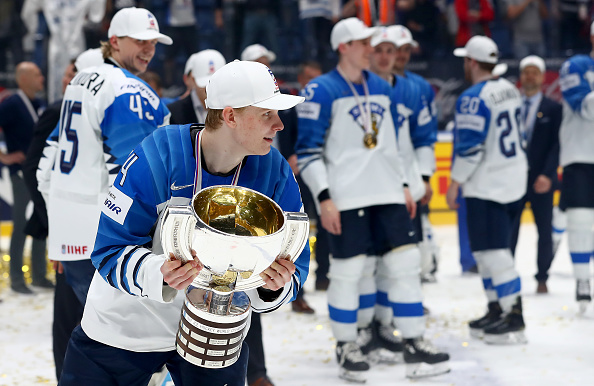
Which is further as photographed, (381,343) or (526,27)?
(526,27)

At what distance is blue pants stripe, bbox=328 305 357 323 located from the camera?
4469 millimetres

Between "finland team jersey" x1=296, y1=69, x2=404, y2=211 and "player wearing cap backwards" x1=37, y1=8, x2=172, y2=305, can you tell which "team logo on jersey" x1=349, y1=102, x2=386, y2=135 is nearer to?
"finland team jersey" x1=296, y1=69, x2=404, y2=211

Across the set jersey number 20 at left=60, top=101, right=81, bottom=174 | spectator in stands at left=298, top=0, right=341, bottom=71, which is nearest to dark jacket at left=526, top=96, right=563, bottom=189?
jersey number 20 at left=60, top=101, right=81, bottom=174

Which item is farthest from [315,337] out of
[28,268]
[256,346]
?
[28,268]

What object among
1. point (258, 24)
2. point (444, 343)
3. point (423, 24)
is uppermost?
point (258, 24)

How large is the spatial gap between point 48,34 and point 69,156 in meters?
8.28

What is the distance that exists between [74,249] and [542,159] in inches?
169

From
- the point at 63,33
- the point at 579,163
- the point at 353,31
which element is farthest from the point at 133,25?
the point at 63,33

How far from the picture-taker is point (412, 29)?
11.7 meters

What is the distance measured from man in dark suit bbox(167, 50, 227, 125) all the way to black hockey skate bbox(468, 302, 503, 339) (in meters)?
2.27

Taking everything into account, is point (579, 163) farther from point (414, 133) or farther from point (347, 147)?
point (347, 147)

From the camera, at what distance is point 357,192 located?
4375 mm

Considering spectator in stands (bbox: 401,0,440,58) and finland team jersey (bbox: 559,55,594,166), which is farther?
spectator in stands (bbox: 401,0,440,58)

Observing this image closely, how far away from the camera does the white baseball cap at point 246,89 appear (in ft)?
7.15
